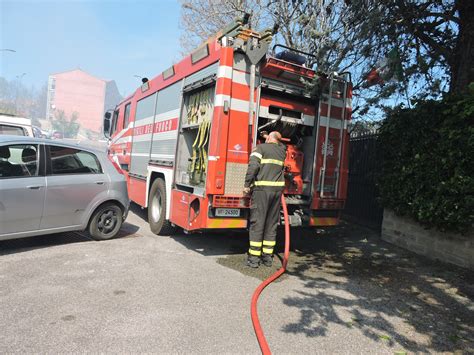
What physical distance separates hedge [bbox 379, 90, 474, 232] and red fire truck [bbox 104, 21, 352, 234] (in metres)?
1.18

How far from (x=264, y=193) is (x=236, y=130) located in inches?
38.2

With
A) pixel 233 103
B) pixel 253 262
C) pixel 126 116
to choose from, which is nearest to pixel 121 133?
pixel 126 116

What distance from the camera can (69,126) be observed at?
101m

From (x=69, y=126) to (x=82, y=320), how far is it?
354ft

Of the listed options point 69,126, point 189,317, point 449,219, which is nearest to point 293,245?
point 449,219

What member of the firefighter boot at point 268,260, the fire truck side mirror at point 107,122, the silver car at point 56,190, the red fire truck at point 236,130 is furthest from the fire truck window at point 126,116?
the firefighter boot at point 268,260

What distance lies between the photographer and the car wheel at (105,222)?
598cm

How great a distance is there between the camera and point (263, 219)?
5148 millimetres

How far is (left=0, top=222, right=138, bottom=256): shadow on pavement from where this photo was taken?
17.4 feet

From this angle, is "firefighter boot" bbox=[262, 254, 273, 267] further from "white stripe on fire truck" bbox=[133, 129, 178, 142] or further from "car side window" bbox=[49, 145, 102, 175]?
"car side window" bbox=[49, 145, 102, 175]

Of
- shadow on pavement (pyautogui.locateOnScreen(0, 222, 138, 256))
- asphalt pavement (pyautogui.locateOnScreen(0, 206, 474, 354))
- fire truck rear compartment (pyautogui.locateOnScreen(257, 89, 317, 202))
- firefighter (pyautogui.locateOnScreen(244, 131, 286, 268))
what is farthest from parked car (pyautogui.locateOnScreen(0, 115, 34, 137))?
firefighter (pyautogui.locateOnScreen(244, 131, 286, 268))

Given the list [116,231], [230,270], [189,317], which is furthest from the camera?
[116,231]

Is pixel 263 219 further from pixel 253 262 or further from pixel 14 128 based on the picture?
pixel 14 128

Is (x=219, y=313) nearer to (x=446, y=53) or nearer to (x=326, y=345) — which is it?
(x=326, y=345)
